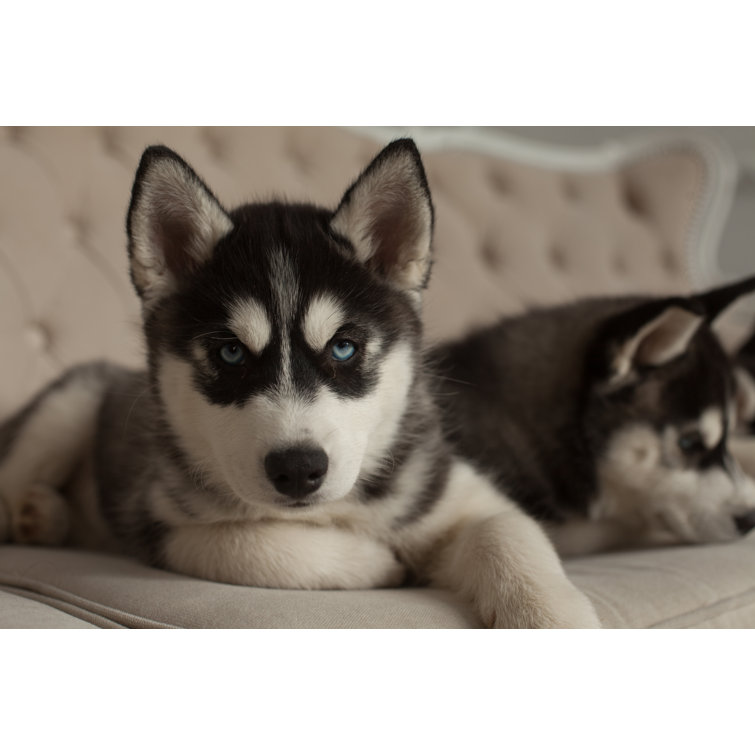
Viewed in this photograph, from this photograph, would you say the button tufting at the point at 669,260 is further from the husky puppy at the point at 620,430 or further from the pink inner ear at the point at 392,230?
the pink inner ear at the point at 392,230

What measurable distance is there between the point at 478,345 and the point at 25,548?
1232 mm

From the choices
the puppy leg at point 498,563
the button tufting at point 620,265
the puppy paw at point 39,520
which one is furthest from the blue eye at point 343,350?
the button tufting at point 620,265

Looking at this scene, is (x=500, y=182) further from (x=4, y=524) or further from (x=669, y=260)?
(x=4, y=524)

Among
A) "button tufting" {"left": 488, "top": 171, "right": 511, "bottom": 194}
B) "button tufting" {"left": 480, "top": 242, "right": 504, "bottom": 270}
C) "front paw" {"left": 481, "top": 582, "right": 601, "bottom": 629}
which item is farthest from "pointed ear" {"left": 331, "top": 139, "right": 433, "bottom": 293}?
"button tufting" {"left": 488, "top": 171, "right": 511, "bottom": 194}

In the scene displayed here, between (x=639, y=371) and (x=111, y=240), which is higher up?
(x=111, y=240)

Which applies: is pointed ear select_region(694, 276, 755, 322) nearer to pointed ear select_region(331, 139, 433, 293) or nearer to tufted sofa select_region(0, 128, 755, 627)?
tufted sofa select_region(0, 128, 755, 627)

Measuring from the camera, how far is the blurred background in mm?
4582

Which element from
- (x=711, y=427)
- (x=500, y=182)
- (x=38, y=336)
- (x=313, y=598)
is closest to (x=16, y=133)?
(x=38, y=336)

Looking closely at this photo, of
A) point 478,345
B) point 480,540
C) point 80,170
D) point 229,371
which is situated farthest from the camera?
point 80,170

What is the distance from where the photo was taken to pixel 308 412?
1313 mm

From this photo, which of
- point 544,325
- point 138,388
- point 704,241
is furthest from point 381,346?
point 704,241

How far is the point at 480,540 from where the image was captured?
4.95 ft

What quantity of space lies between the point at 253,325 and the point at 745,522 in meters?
1.33

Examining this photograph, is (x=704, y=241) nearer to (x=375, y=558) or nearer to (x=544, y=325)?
(x=544, y=325)
